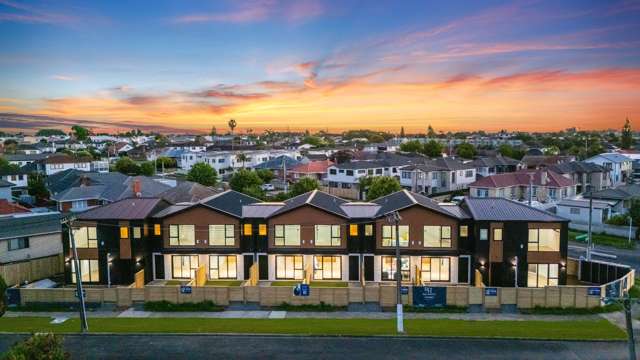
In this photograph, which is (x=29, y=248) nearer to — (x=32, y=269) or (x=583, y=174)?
(x=32, y=269)

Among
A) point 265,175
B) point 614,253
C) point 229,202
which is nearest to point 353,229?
point 229,202

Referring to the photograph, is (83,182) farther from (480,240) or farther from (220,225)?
(480,240)

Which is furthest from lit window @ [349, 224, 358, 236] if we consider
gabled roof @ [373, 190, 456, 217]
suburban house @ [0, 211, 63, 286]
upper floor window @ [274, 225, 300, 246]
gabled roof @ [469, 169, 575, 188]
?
gabled roof @ [469, 169, 575, 188]

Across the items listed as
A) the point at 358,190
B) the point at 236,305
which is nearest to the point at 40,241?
the point at 236,305

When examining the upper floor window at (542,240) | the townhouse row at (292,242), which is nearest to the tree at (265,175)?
the townhouse row at (292,242)

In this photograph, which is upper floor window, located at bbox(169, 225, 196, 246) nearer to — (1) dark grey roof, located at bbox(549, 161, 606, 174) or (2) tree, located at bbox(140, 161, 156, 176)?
(1) dark grey roof, located at bbox(549, 161, 606, 174)

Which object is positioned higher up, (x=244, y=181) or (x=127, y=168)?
(x=127, y=168)
